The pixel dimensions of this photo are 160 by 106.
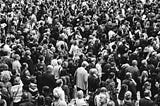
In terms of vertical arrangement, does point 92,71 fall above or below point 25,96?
above

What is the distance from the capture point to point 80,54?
54.1ft

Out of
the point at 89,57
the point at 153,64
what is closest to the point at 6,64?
the point at 89,57

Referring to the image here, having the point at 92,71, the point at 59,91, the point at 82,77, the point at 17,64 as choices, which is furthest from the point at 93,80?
the point at 17,64

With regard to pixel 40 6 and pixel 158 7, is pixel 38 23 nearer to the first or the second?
pixel 40 6

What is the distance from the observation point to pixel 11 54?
1653cm

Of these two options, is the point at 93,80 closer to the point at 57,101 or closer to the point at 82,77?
the point at 82,77

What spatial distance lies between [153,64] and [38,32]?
7.10 meters

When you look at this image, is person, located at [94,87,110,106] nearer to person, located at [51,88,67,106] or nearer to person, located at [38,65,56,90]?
person, located at [51,88,67,106]

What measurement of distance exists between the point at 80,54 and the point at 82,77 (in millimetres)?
1646

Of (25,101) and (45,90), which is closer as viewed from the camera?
(25,101)

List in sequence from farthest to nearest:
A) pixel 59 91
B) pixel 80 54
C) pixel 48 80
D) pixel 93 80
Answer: pixel 80 54, pixel 93 80, pixel 48 80, pixel 59 91

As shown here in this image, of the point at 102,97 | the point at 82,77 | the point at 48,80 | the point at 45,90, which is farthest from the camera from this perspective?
the point at 82,77

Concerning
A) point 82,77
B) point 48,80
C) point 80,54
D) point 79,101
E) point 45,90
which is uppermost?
point 80,54

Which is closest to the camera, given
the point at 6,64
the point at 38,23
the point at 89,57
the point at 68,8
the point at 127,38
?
the point at 6,64
